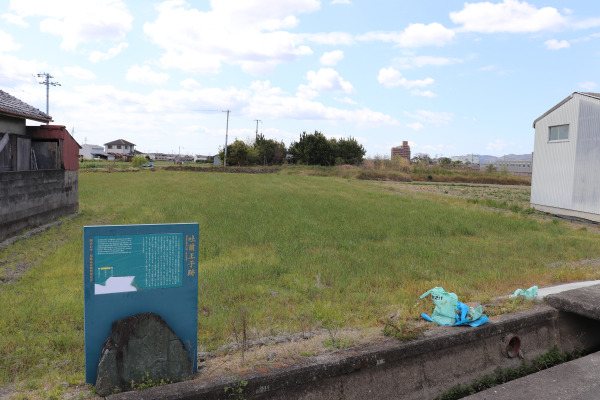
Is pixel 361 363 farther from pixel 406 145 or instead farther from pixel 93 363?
pixel 406 145

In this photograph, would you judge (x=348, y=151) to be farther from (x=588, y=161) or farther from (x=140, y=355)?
(x=140, y=355)

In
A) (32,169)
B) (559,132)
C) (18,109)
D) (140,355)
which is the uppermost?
(559,132)

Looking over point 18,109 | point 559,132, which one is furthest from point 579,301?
point 559,132

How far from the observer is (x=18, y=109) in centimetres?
1096

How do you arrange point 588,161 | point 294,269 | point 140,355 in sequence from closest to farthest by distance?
point 140,355, point 294,269, point 588,161

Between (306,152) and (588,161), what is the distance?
39.6 m

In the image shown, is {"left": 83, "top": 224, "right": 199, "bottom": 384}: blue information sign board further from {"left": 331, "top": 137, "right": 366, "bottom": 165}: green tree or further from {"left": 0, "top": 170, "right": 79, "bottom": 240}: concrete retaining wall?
{"left": 331, "top": 137, "right": 366, "bottom": 165}: green tree

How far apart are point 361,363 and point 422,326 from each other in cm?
90

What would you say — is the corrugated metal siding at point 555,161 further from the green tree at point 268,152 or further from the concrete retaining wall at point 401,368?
the green tree at point 268,152

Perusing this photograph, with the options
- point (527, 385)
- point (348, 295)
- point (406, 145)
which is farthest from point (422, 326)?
→ point (406, 145)

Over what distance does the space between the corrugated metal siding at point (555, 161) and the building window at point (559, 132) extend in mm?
154

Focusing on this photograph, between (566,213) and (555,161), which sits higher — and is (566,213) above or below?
below

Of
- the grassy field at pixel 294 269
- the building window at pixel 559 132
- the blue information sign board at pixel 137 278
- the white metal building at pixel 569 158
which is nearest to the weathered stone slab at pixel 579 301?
the grassy field at pixel 294 269

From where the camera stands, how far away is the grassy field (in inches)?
155
